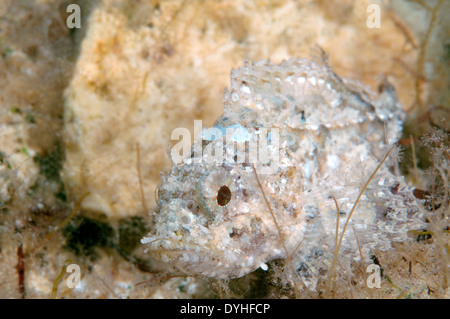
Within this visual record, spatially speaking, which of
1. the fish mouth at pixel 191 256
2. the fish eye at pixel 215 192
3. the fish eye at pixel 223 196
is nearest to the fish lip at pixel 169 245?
the fish mouth at pixel 191 256

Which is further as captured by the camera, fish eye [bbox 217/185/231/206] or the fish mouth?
fish eye [bbox 217/185/231/206]

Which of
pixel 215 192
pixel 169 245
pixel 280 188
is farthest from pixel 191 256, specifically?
pixel 280 188

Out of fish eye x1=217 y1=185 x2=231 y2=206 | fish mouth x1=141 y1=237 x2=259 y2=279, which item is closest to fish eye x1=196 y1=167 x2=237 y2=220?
fish eye x1=217 y1=185 x2=231 y2=206

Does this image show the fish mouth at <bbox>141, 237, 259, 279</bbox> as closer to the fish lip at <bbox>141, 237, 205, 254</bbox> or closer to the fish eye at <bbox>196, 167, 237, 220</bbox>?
the fish lip at <bbox>141, 237, 205, 254</bbox>

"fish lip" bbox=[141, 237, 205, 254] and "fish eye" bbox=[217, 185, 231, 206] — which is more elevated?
"fish eye" bbox=[217, 185, 231, 206]

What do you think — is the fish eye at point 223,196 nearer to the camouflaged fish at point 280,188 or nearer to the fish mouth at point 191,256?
the camouflaged fish at point 280,188

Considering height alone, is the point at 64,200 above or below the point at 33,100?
below
